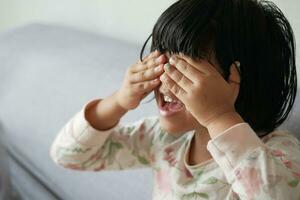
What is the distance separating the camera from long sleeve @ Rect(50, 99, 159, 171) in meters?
0.80

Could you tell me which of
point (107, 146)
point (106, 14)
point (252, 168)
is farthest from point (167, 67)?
point (106, 14)

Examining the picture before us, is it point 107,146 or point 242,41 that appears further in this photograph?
point 107,146

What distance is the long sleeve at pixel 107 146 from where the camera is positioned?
80 cm

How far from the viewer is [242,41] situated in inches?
24.6

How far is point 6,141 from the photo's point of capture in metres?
1.34

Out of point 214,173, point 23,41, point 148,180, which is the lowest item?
point 148,180

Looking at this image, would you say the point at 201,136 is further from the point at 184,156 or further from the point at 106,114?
the point at 106,114

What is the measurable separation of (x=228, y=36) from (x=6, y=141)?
35.6 inches

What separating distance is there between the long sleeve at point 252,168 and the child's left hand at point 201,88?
3 centimetres

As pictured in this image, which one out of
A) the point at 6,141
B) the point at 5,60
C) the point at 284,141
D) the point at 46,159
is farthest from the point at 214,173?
the point at 5,60

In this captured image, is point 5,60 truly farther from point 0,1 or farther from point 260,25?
point 260,25

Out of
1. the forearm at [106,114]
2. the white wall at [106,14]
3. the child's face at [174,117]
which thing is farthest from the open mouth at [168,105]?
the white wall at [106,14]

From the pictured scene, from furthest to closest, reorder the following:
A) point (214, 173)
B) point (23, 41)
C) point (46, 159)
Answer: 1. point (23, 41)
2. point (46, 159)
3. point (214, 173)

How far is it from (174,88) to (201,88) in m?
0.04
